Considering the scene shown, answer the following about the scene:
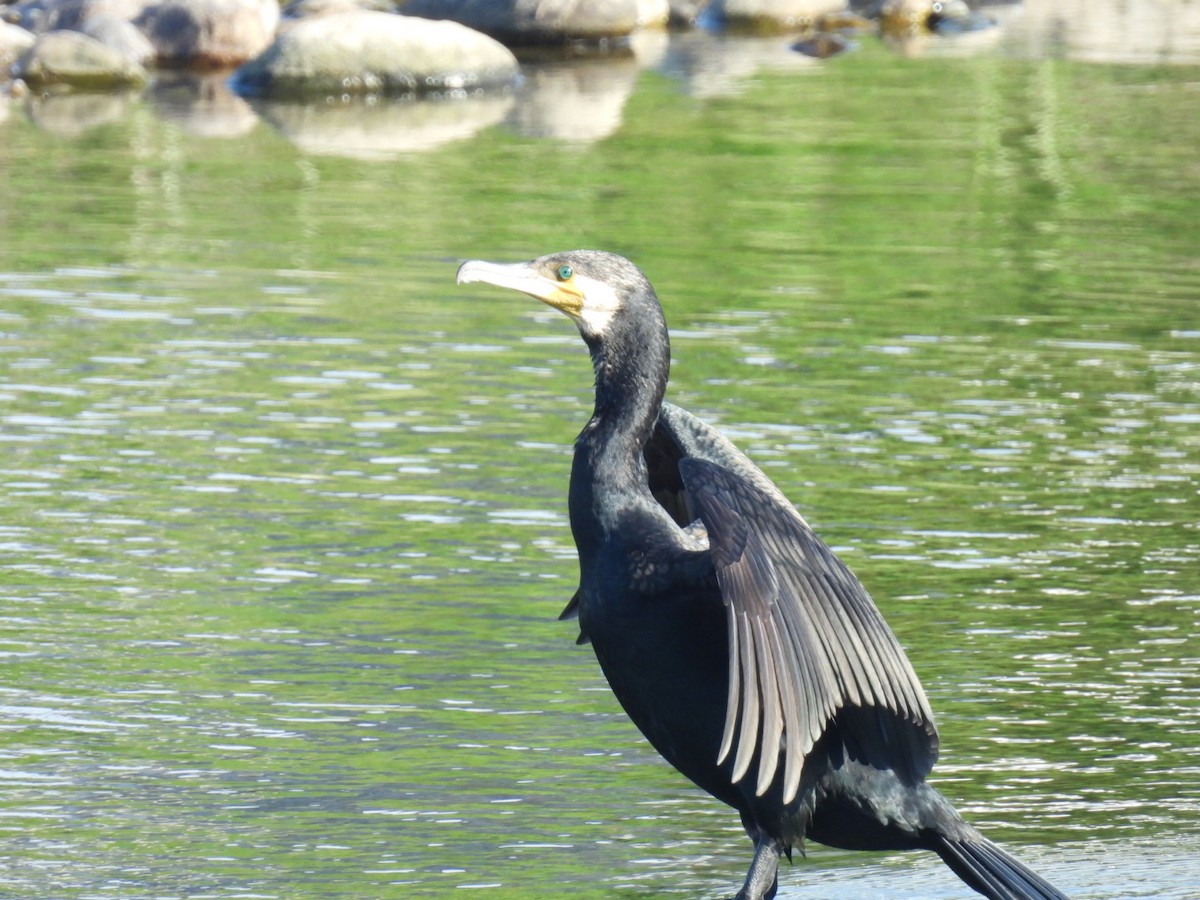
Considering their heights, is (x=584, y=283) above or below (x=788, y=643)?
above

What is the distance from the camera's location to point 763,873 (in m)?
5.30

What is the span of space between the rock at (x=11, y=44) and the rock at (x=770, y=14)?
9.14 metres

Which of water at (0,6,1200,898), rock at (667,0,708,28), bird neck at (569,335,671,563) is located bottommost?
water at (0,6,1200,898)

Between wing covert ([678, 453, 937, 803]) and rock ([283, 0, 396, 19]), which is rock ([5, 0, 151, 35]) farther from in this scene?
wing covert ([678, 453, 937, 803])

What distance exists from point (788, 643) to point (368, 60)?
60.4ft

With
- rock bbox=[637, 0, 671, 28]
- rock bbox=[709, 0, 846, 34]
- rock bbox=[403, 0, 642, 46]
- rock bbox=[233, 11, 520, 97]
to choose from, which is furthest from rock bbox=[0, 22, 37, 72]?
rock bbox=[709, 0, 846, 34]

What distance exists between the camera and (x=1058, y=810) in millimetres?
6297

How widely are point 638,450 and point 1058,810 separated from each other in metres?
1.70

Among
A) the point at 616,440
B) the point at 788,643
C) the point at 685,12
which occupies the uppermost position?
the point at 616,440

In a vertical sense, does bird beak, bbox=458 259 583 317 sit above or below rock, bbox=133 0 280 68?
above

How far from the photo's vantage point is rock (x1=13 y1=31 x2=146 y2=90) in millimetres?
22531

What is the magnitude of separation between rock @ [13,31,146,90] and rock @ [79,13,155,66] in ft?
1.97

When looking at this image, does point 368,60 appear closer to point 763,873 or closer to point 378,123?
point 378,123

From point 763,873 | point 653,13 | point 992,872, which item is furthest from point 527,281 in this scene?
point 653,13
